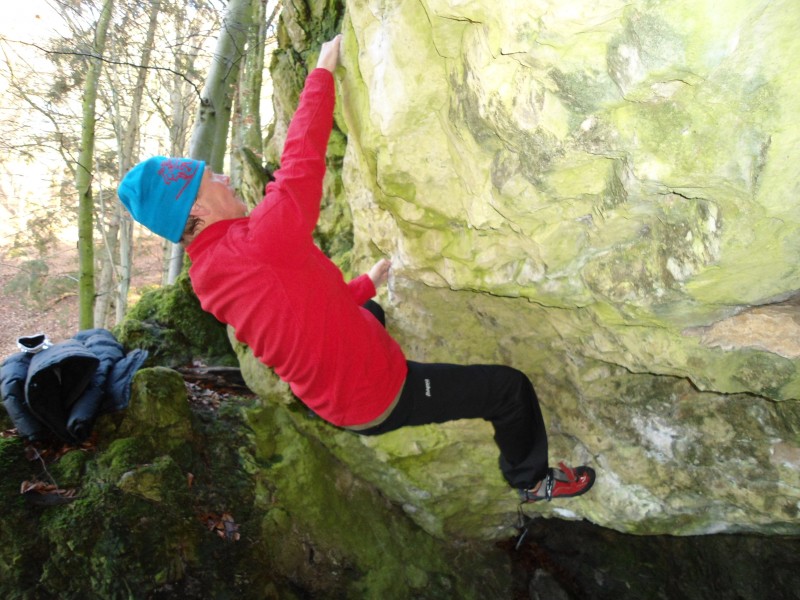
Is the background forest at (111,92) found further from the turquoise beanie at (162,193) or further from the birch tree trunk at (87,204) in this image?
the turquoise beanie at (162,193)

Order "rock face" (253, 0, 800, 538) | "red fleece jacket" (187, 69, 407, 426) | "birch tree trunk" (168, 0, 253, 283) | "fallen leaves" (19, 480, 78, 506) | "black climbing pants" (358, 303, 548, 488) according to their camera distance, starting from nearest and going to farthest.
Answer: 1. "rock face" (253, 0, 800, 538)
2. "red fleece jacket" (187, 69, 407, 426)
3. "black climbing pants" (358, 303, 548, 488)
4. "fallen leaves" (19, 480, 78, 506)
5. "birch tree trunk" (168, 0, 253, 283)

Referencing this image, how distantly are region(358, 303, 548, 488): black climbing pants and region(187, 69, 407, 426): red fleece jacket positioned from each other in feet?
0.67

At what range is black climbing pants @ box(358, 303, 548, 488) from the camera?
123 inches

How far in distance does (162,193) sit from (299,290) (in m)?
0.81

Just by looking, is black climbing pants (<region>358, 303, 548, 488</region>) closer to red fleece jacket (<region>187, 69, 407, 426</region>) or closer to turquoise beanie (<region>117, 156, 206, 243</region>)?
red fleece jacket (<region>187, 69, 407, 426</region>)

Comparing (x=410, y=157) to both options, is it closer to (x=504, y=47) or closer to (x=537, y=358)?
(x=504, y=47)

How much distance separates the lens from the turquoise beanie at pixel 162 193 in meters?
2.43

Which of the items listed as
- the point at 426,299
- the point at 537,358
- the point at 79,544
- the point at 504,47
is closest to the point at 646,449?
the point at 537,358

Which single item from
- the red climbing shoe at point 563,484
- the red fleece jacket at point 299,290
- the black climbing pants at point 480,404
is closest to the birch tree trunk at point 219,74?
the red fleece jacket at point 299,290

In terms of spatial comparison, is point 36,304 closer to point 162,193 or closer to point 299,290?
point 162,193

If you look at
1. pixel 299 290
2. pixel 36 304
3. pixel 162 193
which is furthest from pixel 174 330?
pixel 36 304

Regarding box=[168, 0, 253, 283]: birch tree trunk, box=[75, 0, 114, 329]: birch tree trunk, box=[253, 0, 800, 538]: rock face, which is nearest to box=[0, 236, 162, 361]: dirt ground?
Result: box=[75, 0, 114, 329]: birch tree trunk

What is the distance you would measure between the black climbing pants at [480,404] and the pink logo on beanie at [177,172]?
1.66m

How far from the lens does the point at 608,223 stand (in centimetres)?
217
